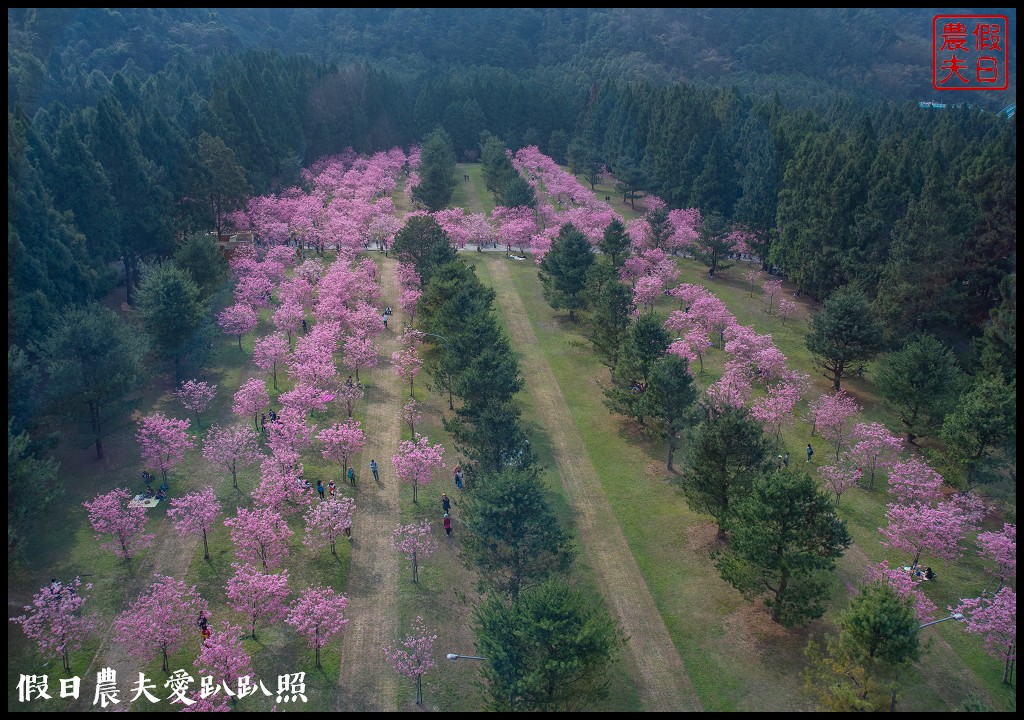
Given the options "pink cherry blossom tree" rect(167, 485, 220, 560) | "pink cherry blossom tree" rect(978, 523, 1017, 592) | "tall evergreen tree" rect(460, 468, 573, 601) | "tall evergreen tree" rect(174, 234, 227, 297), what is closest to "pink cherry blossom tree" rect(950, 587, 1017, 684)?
"pink cherry blossom tree" rect(978, 523, 1017, 592)

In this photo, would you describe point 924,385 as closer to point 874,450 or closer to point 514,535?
point 874,450

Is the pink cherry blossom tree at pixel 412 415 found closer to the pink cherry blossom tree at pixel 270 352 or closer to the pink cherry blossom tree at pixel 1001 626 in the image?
the pink cherry blossom tree at pixel 270 352

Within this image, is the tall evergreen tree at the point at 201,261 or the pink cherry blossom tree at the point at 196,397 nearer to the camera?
the pink cherry blossom tree at the point at 196,397

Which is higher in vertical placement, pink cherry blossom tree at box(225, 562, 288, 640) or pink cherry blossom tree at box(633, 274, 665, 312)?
pink cherry blossom tree at box(633, 274, 665, 312)

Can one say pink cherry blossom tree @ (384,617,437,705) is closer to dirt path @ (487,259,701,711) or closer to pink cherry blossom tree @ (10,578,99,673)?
dirt path @ (487,259,701,711)

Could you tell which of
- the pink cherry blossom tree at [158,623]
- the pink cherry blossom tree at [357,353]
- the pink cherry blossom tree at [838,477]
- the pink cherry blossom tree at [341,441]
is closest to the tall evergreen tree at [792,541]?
the pink cherry blossom tree at [838,477]

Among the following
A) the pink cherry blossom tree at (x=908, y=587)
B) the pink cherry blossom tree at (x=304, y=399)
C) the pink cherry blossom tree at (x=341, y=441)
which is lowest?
the pink cherry blossom tree at (x=908, y=587)
